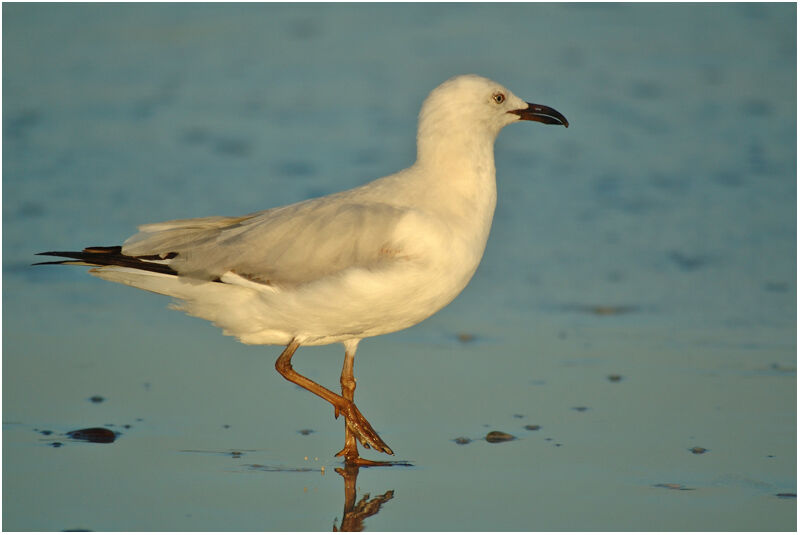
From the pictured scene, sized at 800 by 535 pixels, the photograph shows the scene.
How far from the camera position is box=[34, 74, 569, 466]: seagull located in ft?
18.3

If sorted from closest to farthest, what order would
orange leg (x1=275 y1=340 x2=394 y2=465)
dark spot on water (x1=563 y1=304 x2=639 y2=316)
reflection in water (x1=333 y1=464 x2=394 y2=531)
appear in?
reflection in water (x1=333 y1=464 x2=394 y2=531) → orange leg (x1=275 y1=340 x2=394 y2=465) → dark spot on water (x1=563 y1=304 x2=639 y2=316)

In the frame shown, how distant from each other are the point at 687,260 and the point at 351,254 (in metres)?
4.26

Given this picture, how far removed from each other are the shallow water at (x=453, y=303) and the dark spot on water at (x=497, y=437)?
91 mm

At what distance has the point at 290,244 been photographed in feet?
18.9

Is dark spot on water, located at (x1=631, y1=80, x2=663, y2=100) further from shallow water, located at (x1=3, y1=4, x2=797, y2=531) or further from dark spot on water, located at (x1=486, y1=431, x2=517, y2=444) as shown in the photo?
dark spot on water, located at (x1=486, y1=431, x2=517, y2=444)

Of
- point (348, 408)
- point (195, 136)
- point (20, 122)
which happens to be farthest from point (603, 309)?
point (20, 122)

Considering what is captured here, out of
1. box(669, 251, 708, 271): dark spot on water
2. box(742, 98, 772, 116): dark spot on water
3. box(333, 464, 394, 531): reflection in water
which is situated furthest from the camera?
box(742, 98, 772, 116): dark spot on water

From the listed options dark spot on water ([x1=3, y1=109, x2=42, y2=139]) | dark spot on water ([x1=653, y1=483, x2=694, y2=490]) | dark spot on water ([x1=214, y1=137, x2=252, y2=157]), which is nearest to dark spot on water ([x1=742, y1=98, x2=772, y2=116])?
dark spot on water ([x1=214, y1=137, x2=252, y2=157])

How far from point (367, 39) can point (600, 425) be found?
11.6m

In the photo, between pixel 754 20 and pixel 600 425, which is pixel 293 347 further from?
pixel 754 20

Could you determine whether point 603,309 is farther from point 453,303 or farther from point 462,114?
point 462,114

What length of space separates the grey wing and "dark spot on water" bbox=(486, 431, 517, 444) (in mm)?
1004

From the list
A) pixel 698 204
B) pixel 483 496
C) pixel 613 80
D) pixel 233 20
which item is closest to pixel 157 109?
pixel 233 20

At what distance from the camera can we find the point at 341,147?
12.2 meters
